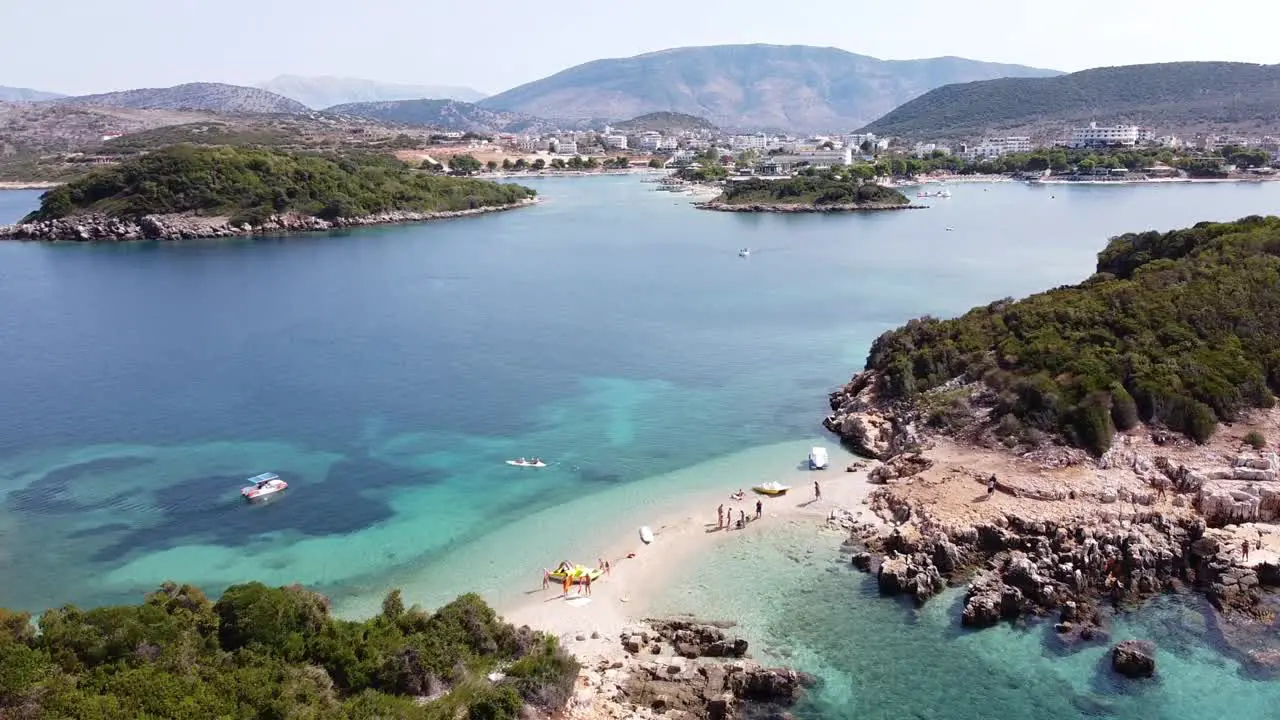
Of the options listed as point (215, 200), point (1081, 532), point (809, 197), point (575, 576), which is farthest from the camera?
point (809, 197)

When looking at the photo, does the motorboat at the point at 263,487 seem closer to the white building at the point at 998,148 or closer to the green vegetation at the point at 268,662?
the green vegetation at the point at 268,662

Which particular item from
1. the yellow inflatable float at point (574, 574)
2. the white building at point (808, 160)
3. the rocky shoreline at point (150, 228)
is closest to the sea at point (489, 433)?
the yellow inflatable float at point (574, 574)

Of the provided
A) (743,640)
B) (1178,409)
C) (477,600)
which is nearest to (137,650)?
(477,600)

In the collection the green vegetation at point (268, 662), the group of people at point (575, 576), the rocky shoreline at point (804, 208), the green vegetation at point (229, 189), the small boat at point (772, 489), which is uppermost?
the green vegetation at point (229, 189)

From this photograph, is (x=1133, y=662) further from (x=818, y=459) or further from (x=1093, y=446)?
(x=818, y=459)

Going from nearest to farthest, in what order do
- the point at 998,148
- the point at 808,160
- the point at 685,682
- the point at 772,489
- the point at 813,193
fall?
the point at 685,682 → the point at 772,489 → the point at 813,193 → the point at 808,160 → the point at 998,148

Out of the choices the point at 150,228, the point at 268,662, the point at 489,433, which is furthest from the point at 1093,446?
the point at 150,228

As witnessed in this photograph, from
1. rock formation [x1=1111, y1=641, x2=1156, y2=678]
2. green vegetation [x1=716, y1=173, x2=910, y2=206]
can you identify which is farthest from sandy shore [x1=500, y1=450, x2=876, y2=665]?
green vegetation [x1=716, y1=173, x2=910, y2=206]

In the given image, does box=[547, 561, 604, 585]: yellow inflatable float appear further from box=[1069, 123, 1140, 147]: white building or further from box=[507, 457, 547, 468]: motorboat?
box=[1069, 123, 1140, 147]: white building
